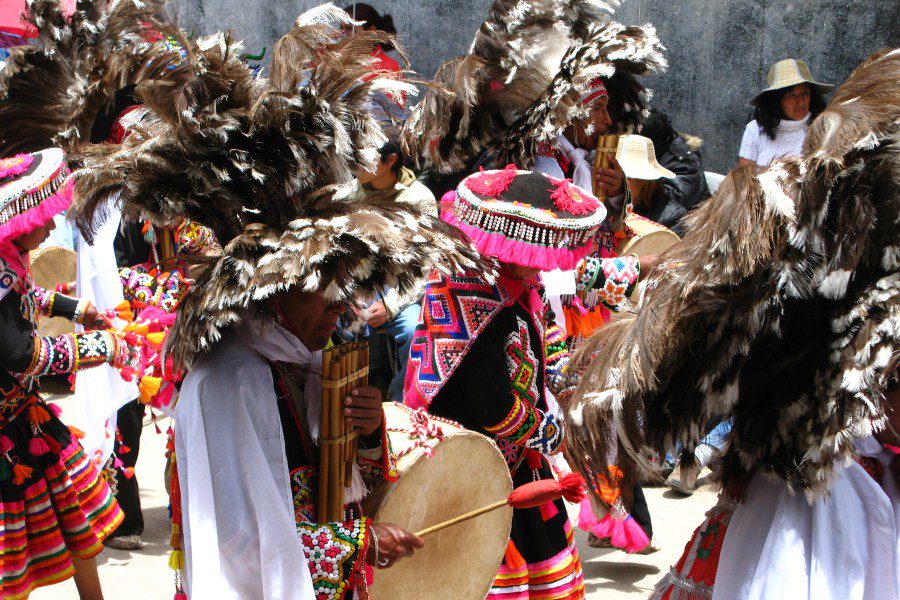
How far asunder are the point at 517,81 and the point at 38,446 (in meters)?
2.88

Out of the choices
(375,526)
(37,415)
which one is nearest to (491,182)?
(375,526)

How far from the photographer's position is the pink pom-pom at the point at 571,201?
3.66m

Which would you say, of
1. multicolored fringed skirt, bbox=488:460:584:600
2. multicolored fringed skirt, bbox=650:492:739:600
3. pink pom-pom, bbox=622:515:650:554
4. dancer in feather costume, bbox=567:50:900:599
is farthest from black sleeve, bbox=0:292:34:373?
pink pom-pom, bbox=622:515:650:554

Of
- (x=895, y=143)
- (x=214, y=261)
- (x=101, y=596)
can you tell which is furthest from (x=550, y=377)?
(x=101, y=596)

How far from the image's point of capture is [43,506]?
421 cm

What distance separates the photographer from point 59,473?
4293mm

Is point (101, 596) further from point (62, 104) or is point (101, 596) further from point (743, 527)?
point (743, 527)

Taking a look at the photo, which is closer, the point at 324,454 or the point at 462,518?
the point at 324,454

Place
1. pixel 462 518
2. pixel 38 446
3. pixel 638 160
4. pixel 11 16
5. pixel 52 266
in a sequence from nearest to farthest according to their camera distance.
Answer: pixel 462 518
pixel 38 446
pixel 638 160
pixel 52 266
pixel 11 16

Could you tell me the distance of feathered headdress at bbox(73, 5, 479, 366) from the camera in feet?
7.54

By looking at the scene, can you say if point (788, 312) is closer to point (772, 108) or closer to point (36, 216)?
point (36, 216)

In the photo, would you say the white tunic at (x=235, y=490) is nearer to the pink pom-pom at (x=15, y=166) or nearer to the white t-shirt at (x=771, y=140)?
the pink pom-pom at (x=15, y=166)

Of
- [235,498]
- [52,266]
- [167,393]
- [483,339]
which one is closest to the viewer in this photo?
[235,498]

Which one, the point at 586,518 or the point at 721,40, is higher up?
the point at 721,40
